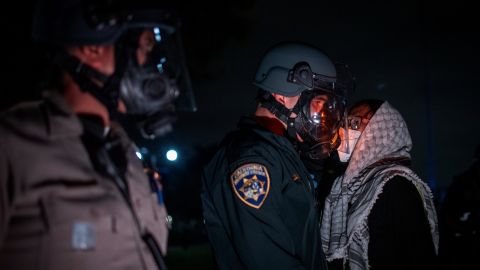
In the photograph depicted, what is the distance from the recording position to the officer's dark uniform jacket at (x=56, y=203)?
172cm

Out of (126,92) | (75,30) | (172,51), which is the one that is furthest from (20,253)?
(172,51)

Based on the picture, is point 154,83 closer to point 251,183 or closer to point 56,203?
point 56,203

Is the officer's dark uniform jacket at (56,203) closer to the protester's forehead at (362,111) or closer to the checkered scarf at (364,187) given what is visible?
the checkered scarf at (364,187)

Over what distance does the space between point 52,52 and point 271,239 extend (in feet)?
5.22

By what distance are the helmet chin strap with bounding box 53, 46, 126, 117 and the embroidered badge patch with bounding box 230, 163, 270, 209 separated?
104cm

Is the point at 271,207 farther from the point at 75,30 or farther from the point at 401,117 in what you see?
the point at 401,117

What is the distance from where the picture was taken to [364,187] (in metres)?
3.71

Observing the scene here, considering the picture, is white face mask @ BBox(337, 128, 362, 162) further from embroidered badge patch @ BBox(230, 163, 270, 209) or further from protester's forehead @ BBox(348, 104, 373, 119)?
embroidered badge patch @ BBox(230, 163, 270, 209)

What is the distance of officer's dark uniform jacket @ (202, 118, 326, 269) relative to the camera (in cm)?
288

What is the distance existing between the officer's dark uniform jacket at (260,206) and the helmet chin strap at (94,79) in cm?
109

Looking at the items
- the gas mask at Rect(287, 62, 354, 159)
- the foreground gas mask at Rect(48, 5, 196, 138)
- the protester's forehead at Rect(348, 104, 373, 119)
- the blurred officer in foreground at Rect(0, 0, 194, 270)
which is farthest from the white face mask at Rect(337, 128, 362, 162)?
the foreground gas mask at Rect(48, 5, 196, 138)

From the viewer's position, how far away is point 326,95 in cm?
389

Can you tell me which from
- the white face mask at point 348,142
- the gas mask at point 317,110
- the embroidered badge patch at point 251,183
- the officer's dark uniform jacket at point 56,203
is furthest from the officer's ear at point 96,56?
the white face mask at point 348,142

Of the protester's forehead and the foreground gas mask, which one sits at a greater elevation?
the foreground gas mask
